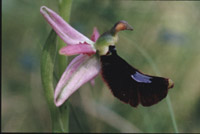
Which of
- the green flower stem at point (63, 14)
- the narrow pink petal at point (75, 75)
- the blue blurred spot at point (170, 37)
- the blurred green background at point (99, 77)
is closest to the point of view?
the narrow pink petal at point (75, 75)

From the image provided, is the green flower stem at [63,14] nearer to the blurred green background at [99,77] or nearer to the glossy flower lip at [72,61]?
the glossy flower lip at [72,61]

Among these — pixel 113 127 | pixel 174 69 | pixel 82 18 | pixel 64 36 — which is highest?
pixel 82 18

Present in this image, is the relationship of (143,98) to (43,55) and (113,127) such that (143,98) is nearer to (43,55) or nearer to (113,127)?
(43,55)

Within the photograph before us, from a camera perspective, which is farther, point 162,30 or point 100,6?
point 162,30

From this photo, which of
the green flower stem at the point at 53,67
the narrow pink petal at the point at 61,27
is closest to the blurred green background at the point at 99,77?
the green flower stem at the point at 53,67

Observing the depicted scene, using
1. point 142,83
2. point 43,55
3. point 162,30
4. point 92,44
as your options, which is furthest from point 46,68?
point 162,30

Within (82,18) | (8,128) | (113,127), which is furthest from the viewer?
(82,18)

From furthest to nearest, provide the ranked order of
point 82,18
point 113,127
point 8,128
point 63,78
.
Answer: point 82,18 < point 8,128 < point 113,127 < point 63,78

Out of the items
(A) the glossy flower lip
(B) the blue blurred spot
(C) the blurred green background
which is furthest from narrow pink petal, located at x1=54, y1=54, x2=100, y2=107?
(B) the blue blurred spot
